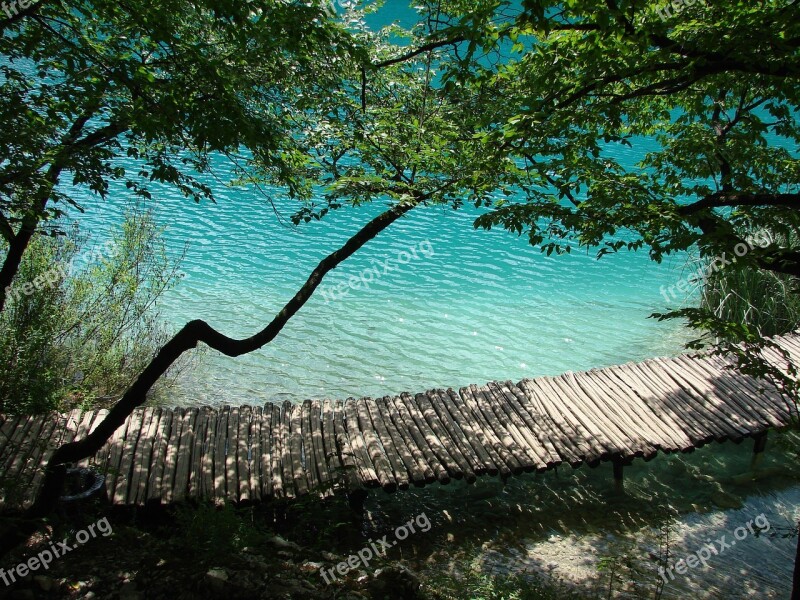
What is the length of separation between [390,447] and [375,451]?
229 millimetres

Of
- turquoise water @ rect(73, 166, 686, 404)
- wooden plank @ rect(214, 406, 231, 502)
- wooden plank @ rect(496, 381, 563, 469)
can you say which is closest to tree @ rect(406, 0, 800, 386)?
wooden plank @ rect(496, 381, 563, 469)

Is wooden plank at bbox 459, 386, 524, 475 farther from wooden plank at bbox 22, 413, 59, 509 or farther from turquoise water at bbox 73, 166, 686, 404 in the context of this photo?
wooden plank at bbox 22, 413, 59, 509

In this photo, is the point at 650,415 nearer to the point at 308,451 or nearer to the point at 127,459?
the point at 308,451

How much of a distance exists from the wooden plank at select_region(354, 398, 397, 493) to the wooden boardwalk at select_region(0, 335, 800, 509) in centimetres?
2

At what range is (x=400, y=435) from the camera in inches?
291

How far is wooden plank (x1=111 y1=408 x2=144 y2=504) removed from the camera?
19.7ft

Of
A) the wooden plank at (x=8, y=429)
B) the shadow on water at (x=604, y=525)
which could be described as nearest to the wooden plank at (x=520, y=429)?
the shadow on water at (x=604, y=525)

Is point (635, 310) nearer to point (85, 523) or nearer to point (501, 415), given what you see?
point (501, 415)

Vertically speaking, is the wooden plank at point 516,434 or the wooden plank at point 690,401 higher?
the wooden plank at point 690,401

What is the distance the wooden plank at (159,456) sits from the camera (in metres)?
6.08

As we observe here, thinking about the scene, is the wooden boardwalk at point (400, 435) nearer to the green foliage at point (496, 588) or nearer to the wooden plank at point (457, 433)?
the wooden plank at point (457, 433)

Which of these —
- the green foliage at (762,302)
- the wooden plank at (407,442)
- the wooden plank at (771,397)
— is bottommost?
the wooden plank at (407,442)

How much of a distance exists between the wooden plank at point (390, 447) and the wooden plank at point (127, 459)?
2920 millimetres

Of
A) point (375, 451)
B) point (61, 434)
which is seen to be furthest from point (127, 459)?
point (375, 451)
